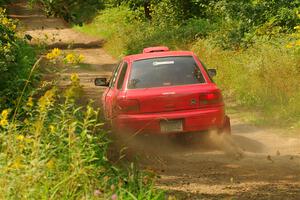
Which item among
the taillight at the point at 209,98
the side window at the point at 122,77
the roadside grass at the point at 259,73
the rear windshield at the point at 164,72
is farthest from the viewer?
the roadside grass at the point at 259,73

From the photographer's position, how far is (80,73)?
87.4 feet

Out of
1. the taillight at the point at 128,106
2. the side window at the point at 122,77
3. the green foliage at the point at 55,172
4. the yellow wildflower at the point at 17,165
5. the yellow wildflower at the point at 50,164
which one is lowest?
the taillight at the point at 128,106

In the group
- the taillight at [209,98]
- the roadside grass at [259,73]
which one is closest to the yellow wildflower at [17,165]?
the taillight at [209,98]

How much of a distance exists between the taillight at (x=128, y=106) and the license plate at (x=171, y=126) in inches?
18.5

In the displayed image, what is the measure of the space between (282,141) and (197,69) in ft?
6.89

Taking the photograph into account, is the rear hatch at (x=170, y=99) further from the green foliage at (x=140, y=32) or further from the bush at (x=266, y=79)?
the green foliage at (x=140, y=32)

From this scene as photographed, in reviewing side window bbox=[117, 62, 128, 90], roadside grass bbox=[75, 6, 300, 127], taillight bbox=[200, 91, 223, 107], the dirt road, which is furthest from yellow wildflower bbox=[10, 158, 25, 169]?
Result: roadside grass bbox=[75, 6, 300, 127]

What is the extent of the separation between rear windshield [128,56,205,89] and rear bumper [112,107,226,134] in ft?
2.03

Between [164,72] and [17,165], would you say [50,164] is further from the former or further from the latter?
[164,72]

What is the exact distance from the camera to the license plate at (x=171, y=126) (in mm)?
10625

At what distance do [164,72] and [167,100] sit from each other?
75cm

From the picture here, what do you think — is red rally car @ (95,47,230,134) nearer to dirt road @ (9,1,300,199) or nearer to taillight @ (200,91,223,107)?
taillight @ (200,91,223,107)

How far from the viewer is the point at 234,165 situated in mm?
9812

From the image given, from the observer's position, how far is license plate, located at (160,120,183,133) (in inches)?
418
